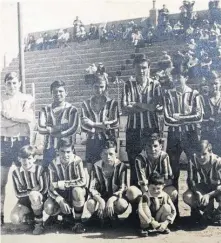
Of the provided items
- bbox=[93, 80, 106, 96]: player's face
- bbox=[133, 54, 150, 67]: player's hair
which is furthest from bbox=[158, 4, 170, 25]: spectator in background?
bbox=[93, 80, 106, 96]: player's face

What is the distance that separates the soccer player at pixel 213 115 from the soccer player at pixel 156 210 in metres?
0.49

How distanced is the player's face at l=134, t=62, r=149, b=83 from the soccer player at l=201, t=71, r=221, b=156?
0.47 metres

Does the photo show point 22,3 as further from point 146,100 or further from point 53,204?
point 53,204

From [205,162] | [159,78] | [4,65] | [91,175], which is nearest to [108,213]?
[91,175]

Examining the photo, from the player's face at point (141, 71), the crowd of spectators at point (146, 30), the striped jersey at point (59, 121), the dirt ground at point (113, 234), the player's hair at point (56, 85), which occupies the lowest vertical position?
the dirt ground at point (113, 234)

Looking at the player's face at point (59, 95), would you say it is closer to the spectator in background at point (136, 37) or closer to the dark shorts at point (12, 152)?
the dark shorts at point (12, 152)

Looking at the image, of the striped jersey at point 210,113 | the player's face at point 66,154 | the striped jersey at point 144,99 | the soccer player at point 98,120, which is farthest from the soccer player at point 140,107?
the player's face at point 66,154

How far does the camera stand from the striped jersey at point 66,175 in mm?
2789

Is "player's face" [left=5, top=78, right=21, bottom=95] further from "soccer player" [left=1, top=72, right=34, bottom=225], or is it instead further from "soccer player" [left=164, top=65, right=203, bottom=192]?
"soccer player" [left=164, top=65, right=203, bottom=192]

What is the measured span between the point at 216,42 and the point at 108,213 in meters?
1.51

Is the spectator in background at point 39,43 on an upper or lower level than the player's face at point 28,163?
upper

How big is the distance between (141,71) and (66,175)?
0.98 m

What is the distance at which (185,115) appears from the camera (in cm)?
273

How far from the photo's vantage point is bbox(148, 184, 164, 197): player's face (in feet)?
8.90
